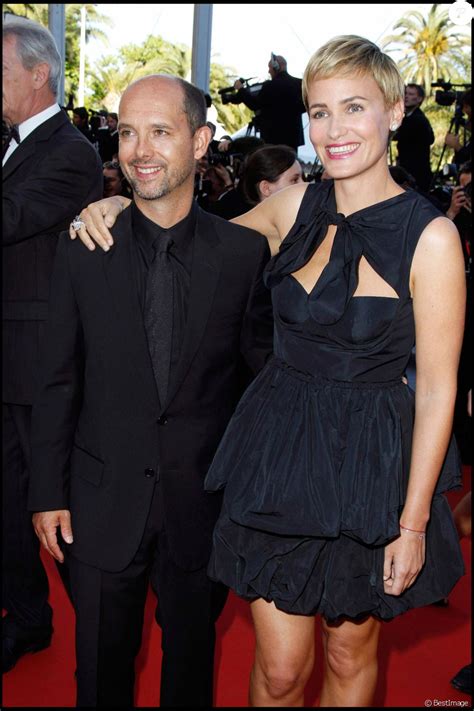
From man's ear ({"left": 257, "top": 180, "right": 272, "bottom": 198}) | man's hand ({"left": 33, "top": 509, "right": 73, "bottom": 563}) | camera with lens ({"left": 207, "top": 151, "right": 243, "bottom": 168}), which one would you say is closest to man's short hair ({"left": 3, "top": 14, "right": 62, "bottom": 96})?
man's ear ({"left": 257, "top": 180, "right": 272, "bottom": 198})

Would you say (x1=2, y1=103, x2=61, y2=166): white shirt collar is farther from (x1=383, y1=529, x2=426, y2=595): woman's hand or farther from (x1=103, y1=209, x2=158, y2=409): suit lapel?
(x1=383, y1=529, x2=426, y2=595): woman's hand

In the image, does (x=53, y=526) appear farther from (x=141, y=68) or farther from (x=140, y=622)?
(x=141, y=68)

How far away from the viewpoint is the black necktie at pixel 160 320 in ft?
6.06

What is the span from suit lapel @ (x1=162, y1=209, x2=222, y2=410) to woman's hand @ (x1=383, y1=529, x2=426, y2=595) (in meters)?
0.56

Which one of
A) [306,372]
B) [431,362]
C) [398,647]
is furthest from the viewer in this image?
[398,647]

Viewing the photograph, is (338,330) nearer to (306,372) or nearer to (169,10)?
(306,372)

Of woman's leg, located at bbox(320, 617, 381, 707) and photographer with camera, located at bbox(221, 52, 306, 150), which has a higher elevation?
photographer with camera, located at bbox(221, 52, 306, 150)

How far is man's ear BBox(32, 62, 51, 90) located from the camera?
254 cm

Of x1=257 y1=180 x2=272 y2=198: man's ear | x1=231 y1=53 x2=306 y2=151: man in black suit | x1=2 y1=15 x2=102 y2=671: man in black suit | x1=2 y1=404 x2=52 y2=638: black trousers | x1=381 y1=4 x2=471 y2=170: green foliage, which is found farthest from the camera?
x1=381 y1=4 x2=471 y2=170: green foliage

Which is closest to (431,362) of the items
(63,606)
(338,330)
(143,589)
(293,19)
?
(338,330)

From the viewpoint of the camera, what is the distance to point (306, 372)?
1798 mm

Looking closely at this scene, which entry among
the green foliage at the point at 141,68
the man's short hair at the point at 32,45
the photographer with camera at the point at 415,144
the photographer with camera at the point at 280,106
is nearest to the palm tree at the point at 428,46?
the green foliage at the point at 141,68

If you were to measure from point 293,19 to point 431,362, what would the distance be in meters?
11.0

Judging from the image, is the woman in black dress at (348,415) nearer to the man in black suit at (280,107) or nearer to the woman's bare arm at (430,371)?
the woman's bare arm at (430,371)
